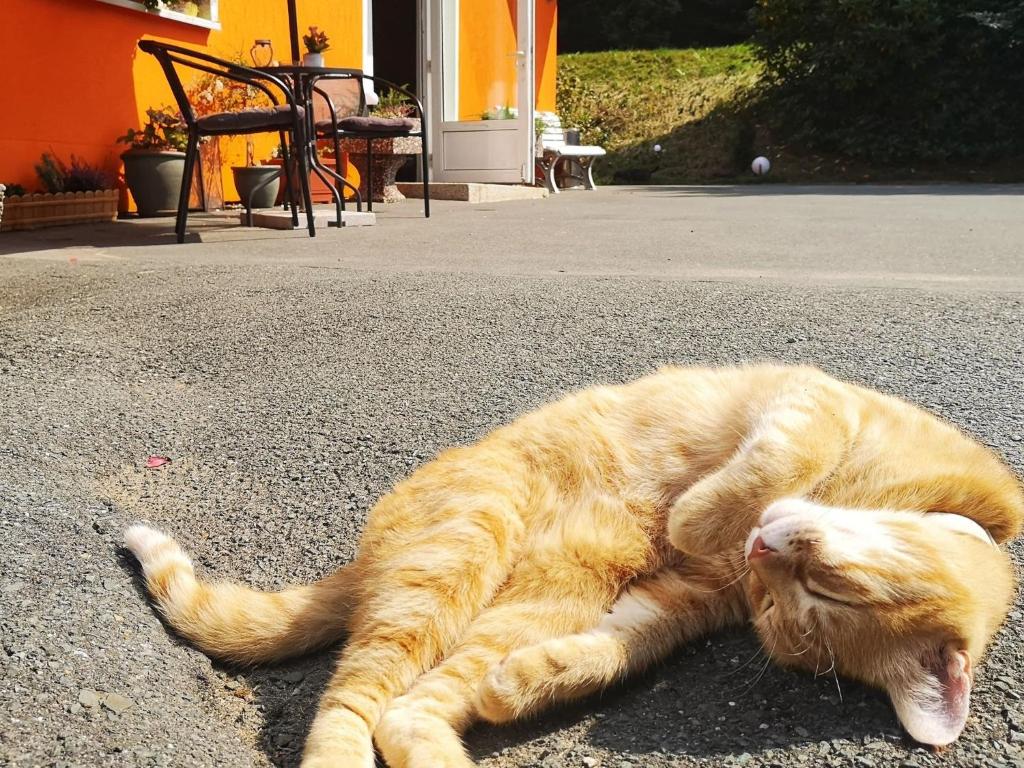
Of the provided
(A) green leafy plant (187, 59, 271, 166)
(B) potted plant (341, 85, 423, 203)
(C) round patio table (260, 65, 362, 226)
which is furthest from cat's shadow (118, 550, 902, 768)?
(B) potted plant (341, 85, 423, 203)

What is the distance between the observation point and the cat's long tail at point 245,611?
2.05m

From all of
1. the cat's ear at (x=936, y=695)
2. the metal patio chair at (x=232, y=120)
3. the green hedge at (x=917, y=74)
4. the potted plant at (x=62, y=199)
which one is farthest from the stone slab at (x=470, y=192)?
the cat's ear at (x=936, y=695)

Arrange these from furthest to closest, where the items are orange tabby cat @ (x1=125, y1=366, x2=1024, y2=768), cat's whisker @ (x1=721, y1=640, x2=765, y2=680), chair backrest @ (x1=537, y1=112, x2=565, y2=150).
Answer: chair backrest @ (x1=537, y1=112, x2=565, y2=150)
cat's whisker @ (x1=721, y1=640, x2=765, y2=680)
orange tabby cat @ (x1=125, y1=366, x2=1024, y2=768)

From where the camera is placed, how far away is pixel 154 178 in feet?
26.2

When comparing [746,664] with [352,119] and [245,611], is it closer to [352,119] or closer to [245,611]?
[245,611]

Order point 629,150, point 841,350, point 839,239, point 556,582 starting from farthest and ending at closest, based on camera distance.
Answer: point 629,150 → point 839,239 → point 841,350 → point 556,582

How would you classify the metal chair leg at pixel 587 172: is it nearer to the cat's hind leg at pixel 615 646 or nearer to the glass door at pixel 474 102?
the glass door at pixel 474 102

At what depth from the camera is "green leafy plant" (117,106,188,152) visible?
7.93 meters

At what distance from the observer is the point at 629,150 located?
62.0ft

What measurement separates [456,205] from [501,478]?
9008mm

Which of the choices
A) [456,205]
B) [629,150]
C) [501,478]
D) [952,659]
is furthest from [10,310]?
[629,150]

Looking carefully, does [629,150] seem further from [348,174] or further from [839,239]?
[839,239]

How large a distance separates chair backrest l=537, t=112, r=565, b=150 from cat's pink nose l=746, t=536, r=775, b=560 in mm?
13067

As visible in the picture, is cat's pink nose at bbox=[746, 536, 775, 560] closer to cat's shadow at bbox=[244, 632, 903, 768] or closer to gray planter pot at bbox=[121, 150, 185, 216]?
cat's shadow at bbox=[244, 632, 903, 768]
